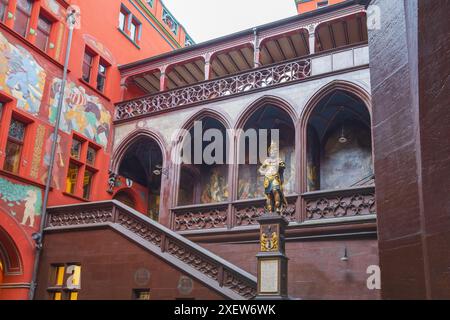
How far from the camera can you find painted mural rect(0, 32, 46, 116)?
12906mm

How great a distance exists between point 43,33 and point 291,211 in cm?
946

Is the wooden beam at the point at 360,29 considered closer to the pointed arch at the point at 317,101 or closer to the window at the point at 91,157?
the pointed arch at the point at 317,101

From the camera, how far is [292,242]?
12.3 meters

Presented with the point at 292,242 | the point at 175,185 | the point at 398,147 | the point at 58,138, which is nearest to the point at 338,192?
the point at 292,242

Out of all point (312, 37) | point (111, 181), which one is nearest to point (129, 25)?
point (111, 181)

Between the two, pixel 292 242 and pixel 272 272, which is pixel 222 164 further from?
pixel 272 272

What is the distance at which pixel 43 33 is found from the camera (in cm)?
1491

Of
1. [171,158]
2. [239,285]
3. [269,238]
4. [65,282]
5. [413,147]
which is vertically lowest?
[239,285]

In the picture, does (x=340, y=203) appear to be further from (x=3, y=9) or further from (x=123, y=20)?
(x=123, y=20)

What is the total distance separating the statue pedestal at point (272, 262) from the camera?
8336 millimetres

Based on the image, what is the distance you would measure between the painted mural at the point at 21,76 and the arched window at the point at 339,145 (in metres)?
8.26

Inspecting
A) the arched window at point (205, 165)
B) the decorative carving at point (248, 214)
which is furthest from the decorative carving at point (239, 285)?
the arched window at point (205, 165)

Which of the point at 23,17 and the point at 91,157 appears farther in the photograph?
the point at 91,157
